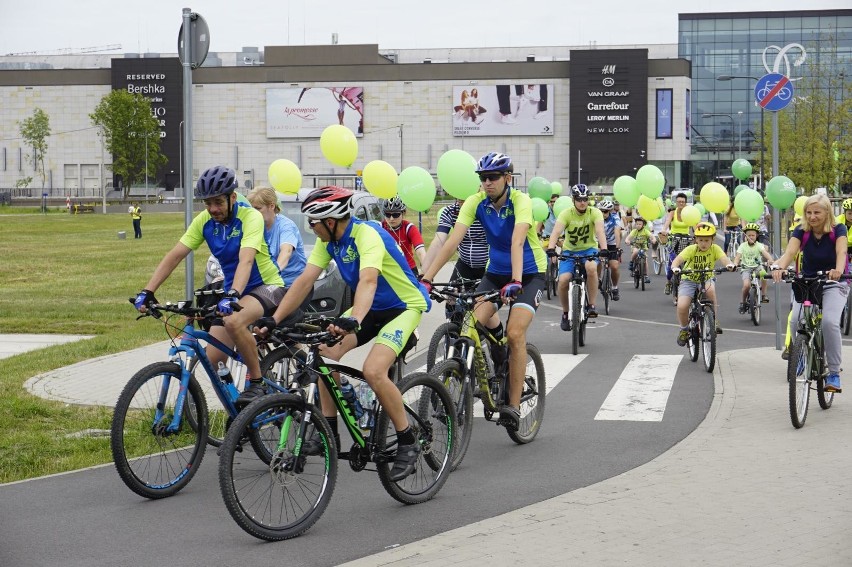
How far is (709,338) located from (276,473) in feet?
Answer: 24.8

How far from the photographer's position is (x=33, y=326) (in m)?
18.0

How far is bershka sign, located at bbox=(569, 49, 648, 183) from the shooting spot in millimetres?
127250

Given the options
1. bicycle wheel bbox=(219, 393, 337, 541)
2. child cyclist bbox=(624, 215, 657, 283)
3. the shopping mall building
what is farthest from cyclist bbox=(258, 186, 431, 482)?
the shopping mall building

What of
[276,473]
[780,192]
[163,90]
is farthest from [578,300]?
[163,90]

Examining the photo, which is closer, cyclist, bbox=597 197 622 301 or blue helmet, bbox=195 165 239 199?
blue helmet, bbox=195 165 239 199

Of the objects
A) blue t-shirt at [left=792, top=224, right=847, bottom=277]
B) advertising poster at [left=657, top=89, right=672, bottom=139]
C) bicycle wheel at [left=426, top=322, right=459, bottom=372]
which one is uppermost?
advertising poster at [left=657, top=89, right=672, bottom=139]

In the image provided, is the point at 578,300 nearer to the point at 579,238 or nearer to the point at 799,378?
the point at 579,238

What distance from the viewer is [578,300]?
48.2 ft

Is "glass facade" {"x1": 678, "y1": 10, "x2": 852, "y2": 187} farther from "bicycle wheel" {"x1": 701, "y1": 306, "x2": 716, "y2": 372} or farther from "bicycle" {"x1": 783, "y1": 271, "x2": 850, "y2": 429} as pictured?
"bicycle" {"x1": 783, "y1": 271, "x2": 850, "y2": 429}

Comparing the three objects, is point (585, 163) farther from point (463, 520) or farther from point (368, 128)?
point (463, 520)

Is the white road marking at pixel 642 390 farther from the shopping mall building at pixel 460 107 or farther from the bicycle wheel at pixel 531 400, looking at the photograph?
the shopping mall building at pixel 460 107

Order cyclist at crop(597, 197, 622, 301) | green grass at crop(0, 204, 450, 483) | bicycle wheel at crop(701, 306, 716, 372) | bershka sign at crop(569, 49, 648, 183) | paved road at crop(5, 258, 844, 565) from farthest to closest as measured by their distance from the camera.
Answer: bershka sign at crop(569, 49, 648, 183) → cyclist at crop(597, 197, 622, 301) → bicycle wheel at crop(701, 306, 716, 372) → green grass at crop(0, 204, 450, 483) → paved road at crop(5, 258, 844, 565)

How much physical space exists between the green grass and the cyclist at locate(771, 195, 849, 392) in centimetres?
570

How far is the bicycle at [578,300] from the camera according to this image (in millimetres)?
14648
